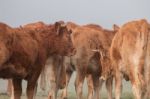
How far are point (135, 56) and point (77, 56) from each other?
3930 millimetres

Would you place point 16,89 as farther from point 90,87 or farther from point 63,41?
point 90,87

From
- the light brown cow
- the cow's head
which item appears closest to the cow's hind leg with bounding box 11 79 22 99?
the cow's head

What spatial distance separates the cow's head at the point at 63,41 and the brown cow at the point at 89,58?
142cm

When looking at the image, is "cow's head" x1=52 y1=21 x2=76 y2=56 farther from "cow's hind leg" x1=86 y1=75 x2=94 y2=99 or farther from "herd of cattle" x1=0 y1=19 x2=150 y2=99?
"cow's hind leg" x1=86 y1=75 x2=94 y2=99

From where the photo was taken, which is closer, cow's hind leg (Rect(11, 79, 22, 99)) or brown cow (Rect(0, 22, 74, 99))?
brown cow (Rect(0, 22, 74, 99))

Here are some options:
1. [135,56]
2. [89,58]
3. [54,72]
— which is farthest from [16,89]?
[89,58]

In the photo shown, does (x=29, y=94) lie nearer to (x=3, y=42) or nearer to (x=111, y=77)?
(x=3, y=42)

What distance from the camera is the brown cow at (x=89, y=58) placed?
17406 mm

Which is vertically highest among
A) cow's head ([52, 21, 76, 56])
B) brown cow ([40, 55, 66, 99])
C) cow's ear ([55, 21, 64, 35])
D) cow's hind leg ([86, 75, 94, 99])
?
cow's ear ([55, 21, 64, 35])

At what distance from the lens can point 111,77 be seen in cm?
1833

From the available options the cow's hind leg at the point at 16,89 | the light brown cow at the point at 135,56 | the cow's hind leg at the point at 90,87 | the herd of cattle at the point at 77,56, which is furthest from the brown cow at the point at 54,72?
the cow's hind leg at the point at 16,89

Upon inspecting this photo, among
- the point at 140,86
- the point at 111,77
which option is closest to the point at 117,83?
the point at 140,86

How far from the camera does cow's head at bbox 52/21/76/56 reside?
609 inches

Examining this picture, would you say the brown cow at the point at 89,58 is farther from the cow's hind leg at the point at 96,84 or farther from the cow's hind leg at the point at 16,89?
the cow's hind leg at the point at 16,89
